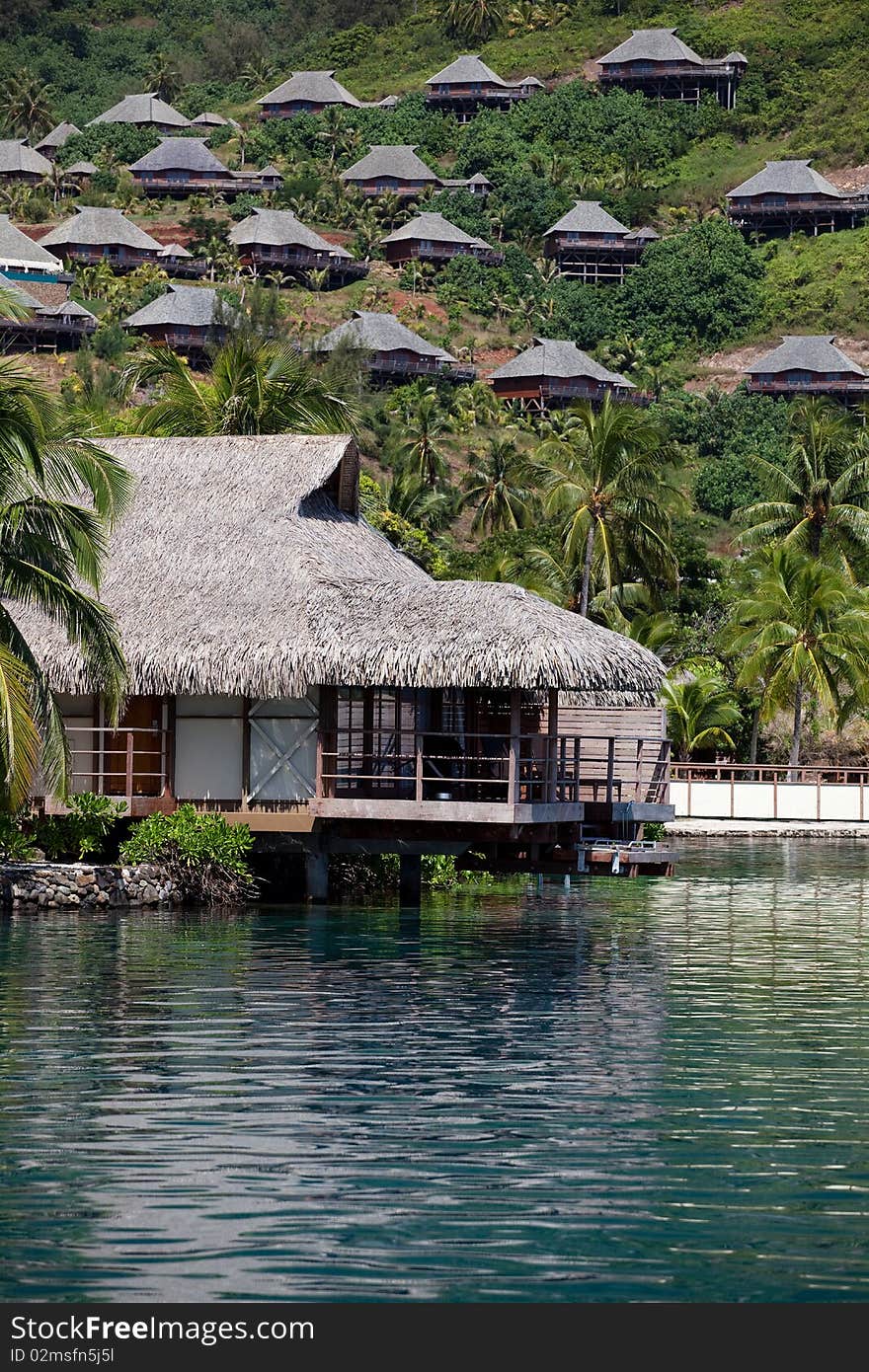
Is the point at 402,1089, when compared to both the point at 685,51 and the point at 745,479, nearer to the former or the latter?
the point at 745,479

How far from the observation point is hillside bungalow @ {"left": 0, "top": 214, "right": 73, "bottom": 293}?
99938 millimetres

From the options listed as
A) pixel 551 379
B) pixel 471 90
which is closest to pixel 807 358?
pixel 551 379

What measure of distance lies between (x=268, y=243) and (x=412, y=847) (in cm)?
8638

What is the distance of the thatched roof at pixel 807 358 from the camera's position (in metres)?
101

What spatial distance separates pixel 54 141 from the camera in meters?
134

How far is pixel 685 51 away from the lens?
13800 cm

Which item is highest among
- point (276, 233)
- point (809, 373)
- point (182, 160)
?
point (182, 160)

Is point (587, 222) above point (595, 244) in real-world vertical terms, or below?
above

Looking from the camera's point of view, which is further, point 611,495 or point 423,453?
point 423,453

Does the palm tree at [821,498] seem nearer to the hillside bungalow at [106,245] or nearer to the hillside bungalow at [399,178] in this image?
the hillside bungalow at [106,245]

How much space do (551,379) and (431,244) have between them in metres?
18.4

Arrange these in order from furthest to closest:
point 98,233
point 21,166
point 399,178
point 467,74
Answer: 1. point 467,74
2. point 21,166
3. point 399,178
4. point 98,233

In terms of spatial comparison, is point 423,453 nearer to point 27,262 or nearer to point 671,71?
point 27,262

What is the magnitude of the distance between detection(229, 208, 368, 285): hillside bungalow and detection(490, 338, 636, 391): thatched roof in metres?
13.1
